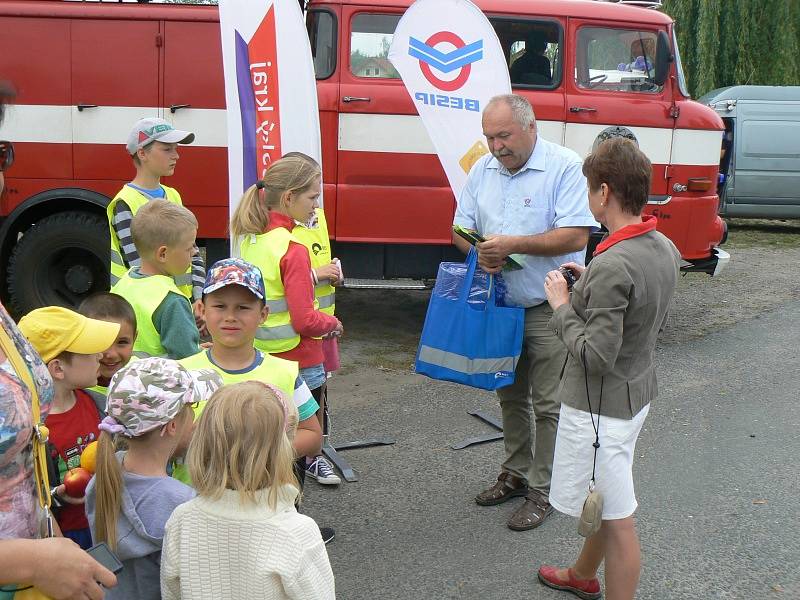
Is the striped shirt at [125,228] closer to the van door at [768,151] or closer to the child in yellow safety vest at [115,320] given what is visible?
the child in yellow safety vest at [115,320]

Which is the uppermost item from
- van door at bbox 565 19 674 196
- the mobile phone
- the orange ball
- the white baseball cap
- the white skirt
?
van door at bbox 565 19 674 196

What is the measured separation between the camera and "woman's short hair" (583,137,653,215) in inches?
121

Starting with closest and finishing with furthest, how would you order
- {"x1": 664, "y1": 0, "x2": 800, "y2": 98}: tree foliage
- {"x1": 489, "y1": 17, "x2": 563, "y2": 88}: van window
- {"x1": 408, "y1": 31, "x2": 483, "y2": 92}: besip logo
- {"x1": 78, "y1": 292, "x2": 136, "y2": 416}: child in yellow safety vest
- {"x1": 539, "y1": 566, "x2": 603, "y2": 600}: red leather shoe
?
1. {"x1": 78, "y1": 292, "x2": 136, "y2": 416}: child in yellow safety vest
2. {"x1": 539, "y1": 566, "x2": 603, "y2": 600}: red leather shoe
3. {"x1": 408, "y1": 31, "x2": 483, "y2": 92}: besip logo
4. {"x1": 489, "y1": 17, "x2": 563, "y2": 88}: van window
5. {"x1": 664, "y1": 0, "x2": 800, "y2": 98}: tree foliage

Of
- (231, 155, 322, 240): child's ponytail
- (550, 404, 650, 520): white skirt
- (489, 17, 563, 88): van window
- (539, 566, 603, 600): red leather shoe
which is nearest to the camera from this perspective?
(550, 404, 650, 520): white skirt

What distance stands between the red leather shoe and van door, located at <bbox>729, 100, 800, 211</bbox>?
10986mm

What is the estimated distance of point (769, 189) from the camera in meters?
13.3

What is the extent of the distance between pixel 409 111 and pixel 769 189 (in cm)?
833

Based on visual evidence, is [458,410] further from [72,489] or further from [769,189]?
[769,189]

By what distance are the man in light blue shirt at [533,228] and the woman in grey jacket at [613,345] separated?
82 centimetres

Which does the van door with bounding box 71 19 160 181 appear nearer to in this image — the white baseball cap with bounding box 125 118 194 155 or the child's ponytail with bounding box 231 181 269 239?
the white baseball cap with bounding box 125 118 194 155

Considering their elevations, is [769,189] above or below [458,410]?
above

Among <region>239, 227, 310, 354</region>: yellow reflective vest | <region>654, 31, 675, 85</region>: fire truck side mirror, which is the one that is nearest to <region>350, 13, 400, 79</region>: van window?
<region>654, 31, 675, 85</region>: fire truck side mirror

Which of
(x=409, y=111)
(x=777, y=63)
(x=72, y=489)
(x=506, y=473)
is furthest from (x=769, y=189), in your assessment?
(x=72, y=489)

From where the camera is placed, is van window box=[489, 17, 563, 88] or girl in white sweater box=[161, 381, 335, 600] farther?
van window box=[489, 17, 563, 88]
